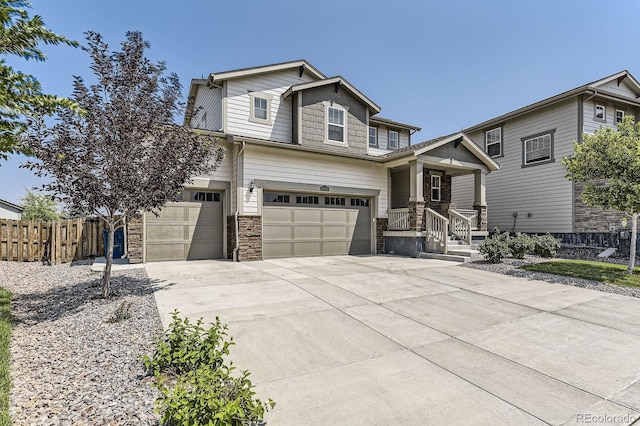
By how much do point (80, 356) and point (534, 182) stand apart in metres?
18.2

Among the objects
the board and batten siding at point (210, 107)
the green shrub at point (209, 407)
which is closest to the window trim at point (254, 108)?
the board and batten siding at point (210, 107)

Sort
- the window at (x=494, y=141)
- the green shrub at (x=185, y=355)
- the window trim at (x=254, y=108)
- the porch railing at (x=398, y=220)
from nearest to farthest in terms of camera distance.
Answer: the green shrub at (x=185, y=355) < the window trim at (x=254, y=108) < the porch railing at (x=398, y=220) < the window at (x=494, y=141)

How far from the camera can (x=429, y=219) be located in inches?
484

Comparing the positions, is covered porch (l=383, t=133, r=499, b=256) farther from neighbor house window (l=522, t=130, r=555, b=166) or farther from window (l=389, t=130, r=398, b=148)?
neighbor house window (l=522, t=130, r=555, b=166)

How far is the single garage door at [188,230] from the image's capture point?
33.9 feet

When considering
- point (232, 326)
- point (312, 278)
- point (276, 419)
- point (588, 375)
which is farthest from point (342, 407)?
point (312, 278)

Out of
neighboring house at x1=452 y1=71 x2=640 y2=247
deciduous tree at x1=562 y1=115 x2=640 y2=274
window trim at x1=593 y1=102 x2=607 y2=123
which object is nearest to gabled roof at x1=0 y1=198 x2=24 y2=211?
neighboring house at x1=452 y1=71 x2=640 y2=247

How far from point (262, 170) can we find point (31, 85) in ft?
23.5

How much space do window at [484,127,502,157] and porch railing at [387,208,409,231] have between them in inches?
325

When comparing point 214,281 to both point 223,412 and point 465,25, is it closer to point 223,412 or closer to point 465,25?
point 223,412

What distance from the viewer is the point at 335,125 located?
13312 millimetres

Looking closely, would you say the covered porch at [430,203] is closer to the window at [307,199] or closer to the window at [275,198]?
the window at [307,199]

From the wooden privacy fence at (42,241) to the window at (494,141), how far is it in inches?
786

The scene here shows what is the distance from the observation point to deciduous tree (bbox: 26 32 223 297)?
5.12m
